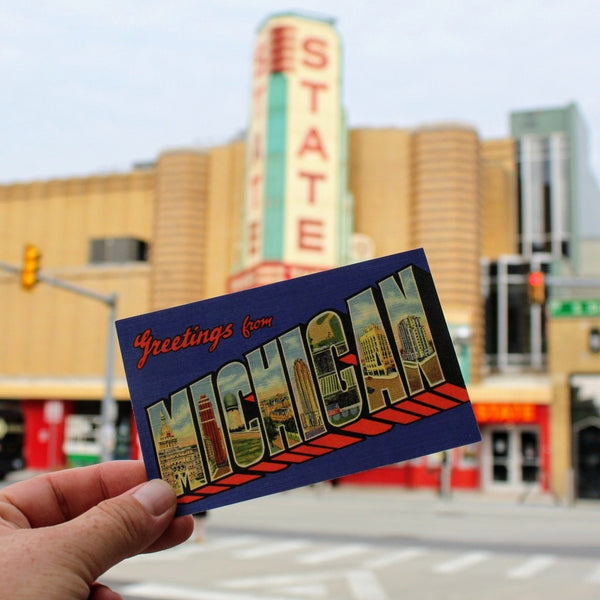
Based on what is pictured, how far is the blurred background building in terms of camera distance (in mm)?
34344

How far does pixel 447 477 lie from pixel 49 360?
925 inches

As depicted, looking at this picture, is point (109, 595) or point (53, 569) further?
point (109, 595)

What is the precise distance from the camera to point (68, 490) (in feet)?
9.65

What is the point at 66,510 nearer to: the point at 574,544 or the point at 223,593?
the point at 223,593

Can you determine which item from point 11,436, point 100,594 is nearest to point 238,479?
point 100,594

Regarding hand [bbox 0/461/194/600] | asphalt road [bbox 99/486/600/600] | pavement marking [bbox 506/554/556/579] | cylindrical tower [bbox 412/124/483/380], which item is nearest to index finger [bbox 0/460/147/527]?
hand [bbox 0/461/194/600]

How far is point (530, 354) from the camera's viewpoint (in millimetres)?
38344

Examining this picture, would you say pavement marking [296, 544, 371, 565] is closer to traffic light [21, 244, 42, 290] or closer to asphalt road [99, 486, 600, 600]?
asphalt road [99, 486, 600, 600]

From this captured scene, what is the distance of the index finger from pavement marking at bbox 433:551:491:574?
44.6 ft

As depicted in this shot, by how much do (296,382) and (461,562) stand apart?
50.4 ft

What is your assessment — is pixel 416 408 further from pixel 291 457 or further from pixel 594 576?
pixel 594 576

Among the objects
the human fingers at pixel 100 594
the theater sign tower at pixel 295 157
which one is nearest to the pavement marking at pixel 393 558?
the human fingers at pixel 100 594

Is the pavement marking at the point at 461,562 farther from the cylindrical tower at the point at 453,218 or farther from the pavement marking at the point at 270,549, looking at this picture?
the cylindrical tower at the point at 453,218

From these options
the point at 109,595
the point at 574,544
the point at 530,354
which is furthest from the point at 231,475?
the point at 530,354
